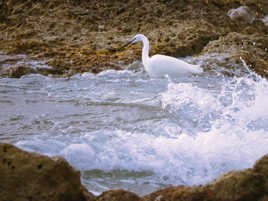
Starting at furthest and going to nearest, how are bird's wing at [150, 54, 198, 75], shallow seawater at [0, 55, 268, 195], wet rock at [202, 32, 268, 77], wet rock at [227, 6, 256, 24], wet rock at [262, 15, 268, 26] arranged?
wet rock at [262, 15, 268, 26]
wet rock at [227, 6, 256, 24]
wet rock at [202, 32, 268, 77]
bird's wing at [150, 54, 198, 75]
shallow seawater at [0, 55, 268, 195]

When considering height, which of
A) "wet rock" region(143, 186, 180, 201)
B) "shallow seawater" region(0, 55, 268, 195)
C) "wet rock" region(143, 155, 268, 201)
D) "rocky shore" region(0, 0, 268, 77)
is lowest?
"shallow seawater" region(0, 55, 268, 195)

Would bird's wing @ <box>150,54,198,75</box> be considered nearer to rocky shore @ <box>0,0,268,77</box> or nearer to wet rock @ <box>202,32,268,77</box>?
rocky shore @ <box>0,0,268,77</box>

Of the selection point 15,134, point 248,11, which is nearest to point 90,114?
point 15,134

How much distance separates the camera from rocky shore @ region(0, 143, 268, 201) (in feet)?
7.13

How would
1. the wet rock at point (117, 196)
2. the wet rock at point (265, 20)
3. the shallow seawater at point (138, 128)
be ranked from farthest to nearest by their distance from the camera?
the wet rock at point (265, 20)
the shallow seawater at point (138, 128)
the wet rock at point (117, 196)

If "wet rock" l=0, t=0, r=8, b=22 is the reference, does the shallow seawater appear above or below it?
below

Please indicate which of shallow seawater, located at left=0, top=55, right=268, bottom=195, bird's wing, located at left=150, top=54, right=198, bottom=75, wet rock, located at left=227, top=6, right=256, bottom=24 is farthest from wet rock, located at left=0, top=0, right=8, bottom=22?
wet rock, located at left=227, top=6, right=256, bottom=24

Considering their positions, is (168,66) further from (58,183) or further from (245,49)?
(58,183)

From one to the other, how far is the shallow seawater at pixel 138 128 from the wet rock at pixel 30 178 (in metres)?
0.81

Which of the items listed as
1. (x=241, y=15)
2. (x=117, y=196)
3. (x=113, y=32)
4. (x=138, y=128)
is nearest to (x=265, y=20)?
(x=241, y=15)

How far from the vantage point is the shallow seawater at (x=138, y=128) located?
11.0 feet

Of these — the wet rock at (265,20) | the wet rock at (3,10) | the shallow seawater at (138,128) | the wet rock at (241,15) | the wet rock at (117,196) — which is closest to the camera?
the wet rock at (117,196)

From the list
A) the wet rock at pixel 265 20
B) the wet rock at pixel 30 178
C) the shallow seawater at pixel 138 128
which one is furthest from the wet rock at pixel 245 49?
the wet rock at pixel 30 178

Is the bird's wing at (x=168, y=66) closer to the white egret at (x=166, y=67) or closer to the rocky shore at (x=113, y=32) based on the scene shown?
the white egret at (x=166, y=67)
